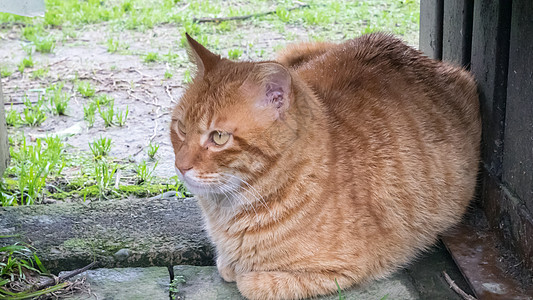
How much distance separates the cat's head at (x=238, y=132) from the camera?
2.57m

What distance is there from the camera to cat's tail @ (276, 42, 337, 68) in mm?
3866

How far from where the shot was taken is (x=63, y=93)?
5629mm

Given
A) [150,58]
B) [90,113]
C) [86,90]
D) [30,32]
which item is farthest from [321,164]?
[30,32]

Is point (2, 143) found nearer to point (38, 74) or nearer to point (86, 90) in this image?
point (86, 90)

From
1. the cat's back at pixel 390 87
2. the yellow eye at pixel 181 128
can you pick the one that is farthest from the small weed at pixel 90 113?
the yellow eye at pixel 181 128

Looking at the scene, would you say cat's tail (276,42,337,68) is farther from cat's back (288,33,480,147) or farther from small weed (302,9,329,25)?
small weed (302,9,329,25)

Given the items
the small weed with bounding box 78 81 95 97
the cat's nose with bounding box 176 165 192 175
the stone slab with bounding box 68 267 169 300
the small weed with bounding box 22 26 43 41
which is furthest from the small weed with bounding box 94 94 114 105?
the cat's nose with bounding box 176 165 192 175

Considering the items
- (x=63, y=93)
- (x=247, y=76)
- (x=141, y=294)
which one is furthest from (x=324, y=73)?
(x=63, y=93)

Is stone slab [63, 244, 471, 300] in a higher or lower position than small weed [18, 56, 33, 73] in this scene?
lower

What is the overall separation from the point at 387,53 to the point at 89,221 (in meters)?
1.75

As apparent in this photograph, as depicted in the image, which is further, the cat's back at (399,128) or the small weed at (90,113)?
the small weed at (90,113)

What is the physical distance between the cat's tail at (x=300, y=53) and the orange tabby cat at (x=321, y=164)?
59 centimetres

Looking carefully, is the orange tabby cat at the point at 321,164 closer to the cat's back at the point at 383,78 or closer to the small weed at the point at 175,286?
the cat's back at the point at 383,78

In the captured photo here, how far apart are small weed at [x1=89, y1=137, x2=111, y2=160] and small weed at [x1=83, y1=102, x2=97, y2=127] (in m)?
0.51
